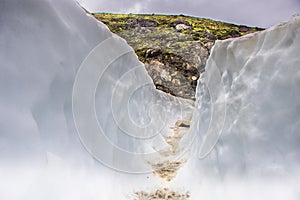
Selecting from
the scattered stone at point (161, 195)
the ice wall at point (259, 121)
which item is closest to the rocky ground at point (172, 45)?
the scattered stone at point (161, 195)

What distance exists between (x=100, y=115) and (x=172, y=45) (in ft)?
56.2

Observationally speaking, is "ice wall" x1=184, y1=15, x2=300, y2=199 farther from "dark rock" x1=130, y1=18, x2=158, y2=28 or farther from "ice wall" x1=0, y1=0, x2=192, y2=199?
"dark rock" x1=130, y1=18, x2=158, y2=28

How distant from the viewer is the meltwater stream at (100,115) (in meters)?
2.16

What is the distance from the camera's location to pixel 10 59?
2.19 m

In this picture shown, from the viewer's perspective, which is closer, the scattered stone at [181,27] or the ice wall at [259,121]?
the ice wall at [259,121]

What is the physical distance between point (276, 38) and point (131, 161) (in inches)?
127

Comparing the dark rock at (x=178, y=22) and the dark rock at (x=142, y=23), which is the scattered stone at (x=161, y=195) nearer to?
the dark rock at (x=142, y=23)

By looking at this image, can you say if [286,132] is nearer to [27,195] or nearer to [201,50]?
[27,195]

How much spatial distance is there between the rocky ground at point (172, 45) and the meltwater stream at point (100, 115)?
45.7ft

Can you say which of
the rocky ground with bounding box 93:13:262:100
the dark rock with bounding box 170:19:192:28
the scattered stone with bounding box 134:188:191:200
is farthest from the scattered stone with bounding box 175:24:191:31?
the scattered stone with bounding box 134:188:191:200

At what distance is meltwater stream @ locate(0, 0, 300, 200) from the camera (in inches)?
85.0

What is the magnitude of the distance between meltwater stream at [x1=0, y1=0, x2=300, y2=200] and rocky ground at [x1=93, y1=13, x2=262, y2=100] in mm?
13940

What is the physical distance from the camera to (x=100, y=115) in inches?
142

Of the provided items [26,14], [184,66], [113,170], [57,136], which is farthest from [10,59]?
[184,66]
